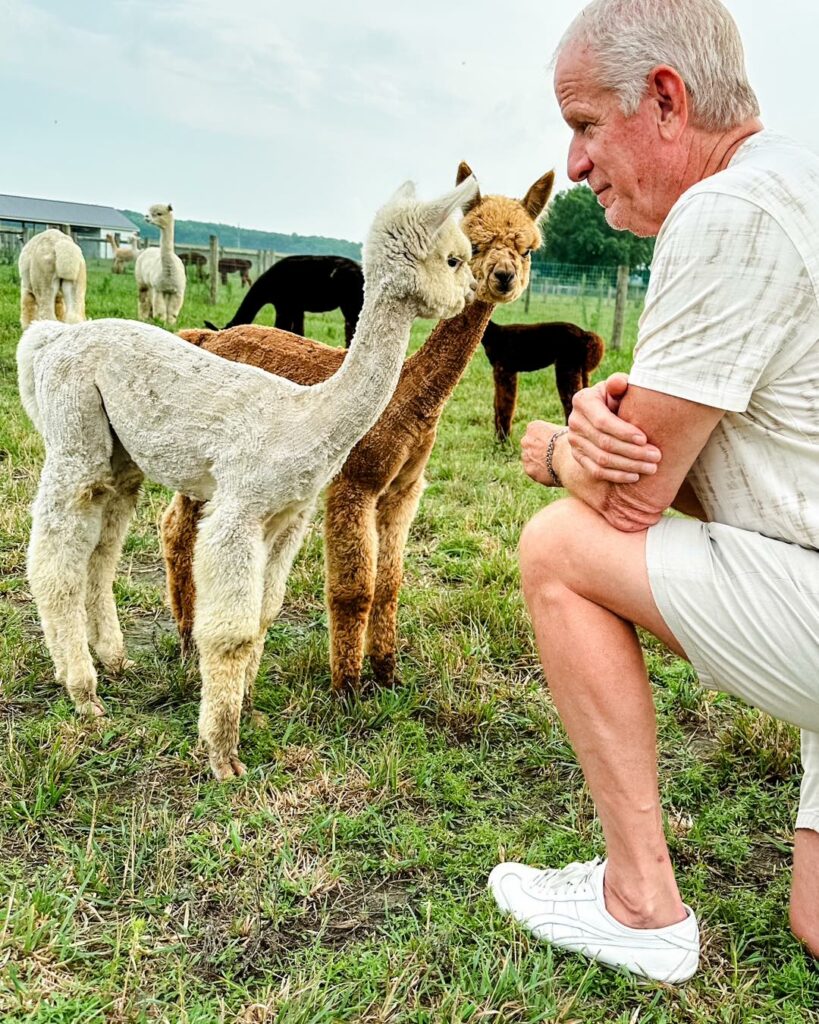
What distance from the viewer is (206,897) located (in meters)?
2.20

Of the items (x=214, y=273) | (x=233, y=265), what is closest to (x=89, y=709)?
(x=214, y=273)

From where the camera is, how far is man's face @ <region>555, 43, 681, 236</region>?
5.84ft

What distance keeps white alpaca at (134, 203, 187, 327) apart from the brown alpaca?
8.07 metres

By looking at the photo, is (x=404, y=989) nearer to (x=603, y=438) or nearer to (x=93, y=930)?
(x=93, y=930)

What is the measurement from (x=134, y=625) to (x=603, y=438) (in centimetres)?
247

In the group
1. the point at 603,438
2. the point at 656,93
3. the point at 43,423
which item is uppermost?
the point at 656,93

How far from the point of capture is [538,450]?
211 centimetres

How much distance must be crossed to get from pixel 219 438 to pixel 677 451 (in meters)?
1.39

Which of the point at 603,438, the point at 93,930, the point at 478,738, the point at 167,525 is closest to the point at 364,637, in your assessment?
the point at 478,738

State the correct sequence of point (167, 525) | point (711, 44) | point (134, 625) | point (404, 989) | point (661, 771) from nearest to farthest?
point (711, 44)
point (404, 989)
point (661, 771)
point (167, 525)
point (134, 625)

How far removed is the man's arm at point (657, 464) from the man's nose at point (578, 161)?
1.67ft

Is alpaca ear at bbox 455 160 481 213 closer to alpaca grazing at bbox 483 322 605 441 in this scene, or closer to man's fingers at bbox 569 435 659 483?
man's fingers at bbox 569 435 659 483

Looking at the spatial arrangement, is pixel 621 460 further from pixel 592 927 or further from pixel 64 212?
pixel 64 212

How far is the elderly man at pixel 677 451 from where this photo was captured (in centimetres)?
160
